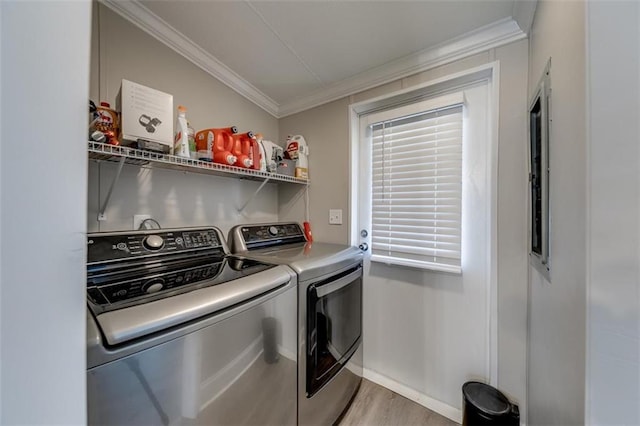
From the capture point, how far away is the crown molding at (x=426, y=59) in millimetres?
1246

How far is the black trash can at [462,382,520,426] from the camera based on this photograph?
3.71ft

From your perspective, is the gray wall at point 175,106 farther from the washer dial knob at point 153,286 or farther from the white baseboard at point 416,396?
the white baseboard at point 416,396

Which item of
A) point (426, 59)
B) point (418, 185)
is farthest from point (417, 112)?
point (418, 185)

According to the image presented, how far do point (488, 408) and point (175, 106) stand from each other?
96.2 inches

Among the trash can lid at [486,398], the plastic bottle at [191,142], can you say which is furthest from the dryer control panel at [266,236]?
the trash can lid at [486,398]

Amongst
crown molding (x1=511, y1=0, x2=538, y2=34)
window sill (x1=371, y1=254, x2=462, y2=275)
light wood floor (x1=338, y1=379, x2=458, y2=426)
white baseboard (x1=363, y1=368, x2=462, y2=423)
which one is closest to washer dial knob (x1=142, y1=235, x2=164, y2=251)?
window sill (x1=371, y1=254, x2=462, y2=275)

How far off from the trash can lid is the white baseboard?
0.86ft

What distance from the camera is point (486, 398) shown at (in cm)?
123

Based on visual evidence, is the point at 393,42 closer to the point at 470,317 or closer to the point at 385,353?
the point at 470,317

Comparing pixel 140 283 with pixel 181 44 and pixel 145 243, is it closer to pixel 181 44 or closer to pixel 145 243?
pixel 145 243

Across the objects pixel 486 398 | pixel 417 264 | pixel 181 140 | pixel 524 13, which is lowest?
pixel 486 398
